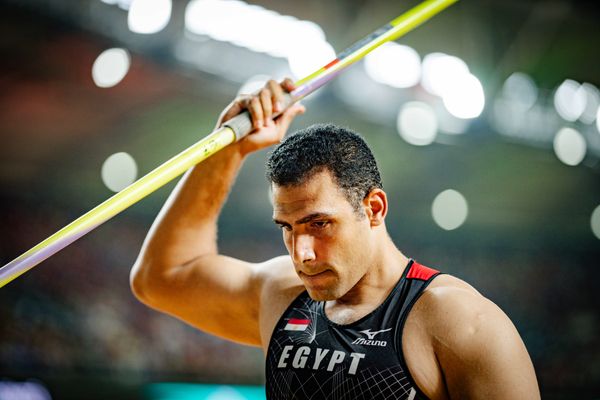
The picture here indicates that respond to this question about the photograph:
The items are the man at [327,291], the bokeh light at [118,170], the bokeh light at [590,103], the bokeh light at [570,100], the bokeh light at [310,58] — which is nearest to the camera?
the man at [327,291]

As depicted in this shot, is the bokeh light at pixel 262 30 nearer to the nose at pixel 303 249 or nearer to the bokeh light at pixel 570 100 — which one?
the bokeh light at pixel 570 100

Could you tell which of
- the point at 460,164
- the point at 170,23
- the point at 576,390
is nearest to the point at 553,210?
the point at 460,164

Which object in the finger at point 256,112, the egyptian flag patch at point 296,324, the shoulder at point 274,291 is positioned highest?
the finger at point 256,112

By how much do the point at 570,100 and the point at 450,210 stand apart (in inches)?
207

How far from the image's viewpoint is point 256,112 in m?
2.61

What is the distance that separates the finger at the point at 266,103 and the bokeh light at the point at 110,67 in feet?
28.9

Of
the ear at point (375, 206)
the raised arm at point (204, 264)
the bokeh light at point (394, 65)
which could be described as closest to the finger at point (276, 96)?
the raised arm at point (204, 264)

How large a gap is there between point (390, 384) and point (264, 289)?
2.73 feet

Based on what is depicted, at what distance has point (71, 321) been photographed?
42.6ft

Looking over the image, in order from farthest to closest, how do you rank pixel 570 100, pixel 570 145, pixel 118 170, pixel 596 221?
1. pixel 596 221
2. pixel 118 170
3. pixel 570 145
4. pixel 570 100

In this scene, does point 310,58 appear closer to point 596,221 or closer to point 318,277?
point 318,277

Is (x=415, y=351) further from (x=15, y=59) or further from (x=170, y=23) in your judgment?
(x=15, y=59)

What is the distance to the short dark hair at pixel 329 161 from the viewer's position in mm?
2475

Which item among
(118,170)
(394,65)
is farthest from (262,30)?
(118,170)
